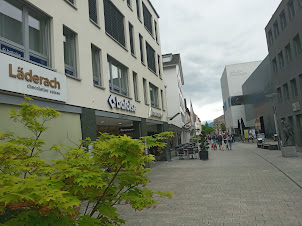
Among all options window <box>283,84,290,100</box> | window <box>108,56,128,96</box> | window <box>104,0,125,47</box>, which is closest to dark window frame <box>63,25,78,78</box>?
window <box>108,56,128,96</box>

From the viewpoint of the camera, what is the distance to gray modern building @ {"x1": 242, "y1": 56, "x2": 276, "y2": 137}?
40969 mm

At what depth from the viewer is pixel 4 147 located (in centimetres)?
346

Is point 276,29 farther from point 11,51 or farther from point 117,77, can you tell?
point 11,51

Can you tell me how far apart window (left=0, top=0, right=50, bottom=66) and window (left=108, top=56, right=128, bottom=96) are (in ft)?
17.1

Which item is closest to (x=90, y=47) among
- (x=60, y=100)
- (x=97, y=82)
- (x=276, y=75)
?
(x=97, y=82)

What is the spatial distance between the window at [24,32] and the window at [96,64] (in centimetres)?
342

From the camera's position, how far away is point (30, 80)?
279 inches

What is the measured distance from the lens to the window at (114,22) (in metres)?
13.9

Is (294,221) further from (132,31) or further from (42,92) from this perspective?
(132,31)

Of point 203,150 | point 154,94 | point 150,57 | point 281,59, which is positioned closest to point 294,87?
point 281,59

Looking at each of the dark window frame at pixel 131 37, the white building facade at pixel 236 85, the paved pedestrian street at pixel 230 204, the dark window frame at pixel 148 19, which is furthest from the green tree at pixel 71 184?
the white building facade at pixel 236 85

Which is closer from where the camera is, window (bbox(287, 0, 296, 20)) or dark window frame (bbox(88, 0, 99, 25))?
dark window frame (bbox(88, 0, 99, 25))

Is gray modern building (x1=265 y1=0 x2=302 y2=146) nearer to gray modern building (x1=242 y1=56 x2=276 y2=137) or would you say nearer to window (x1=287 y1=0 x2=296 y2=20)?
window (x1=287 y1=0 x2=296 y2=20)

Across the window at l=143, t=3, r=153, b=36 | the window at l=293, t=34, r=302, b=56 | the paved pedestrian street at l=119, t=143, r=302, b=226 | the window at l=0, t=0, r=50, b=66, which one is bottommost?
the paved pedestrian street at l=119, t=143, r=302, b=226
